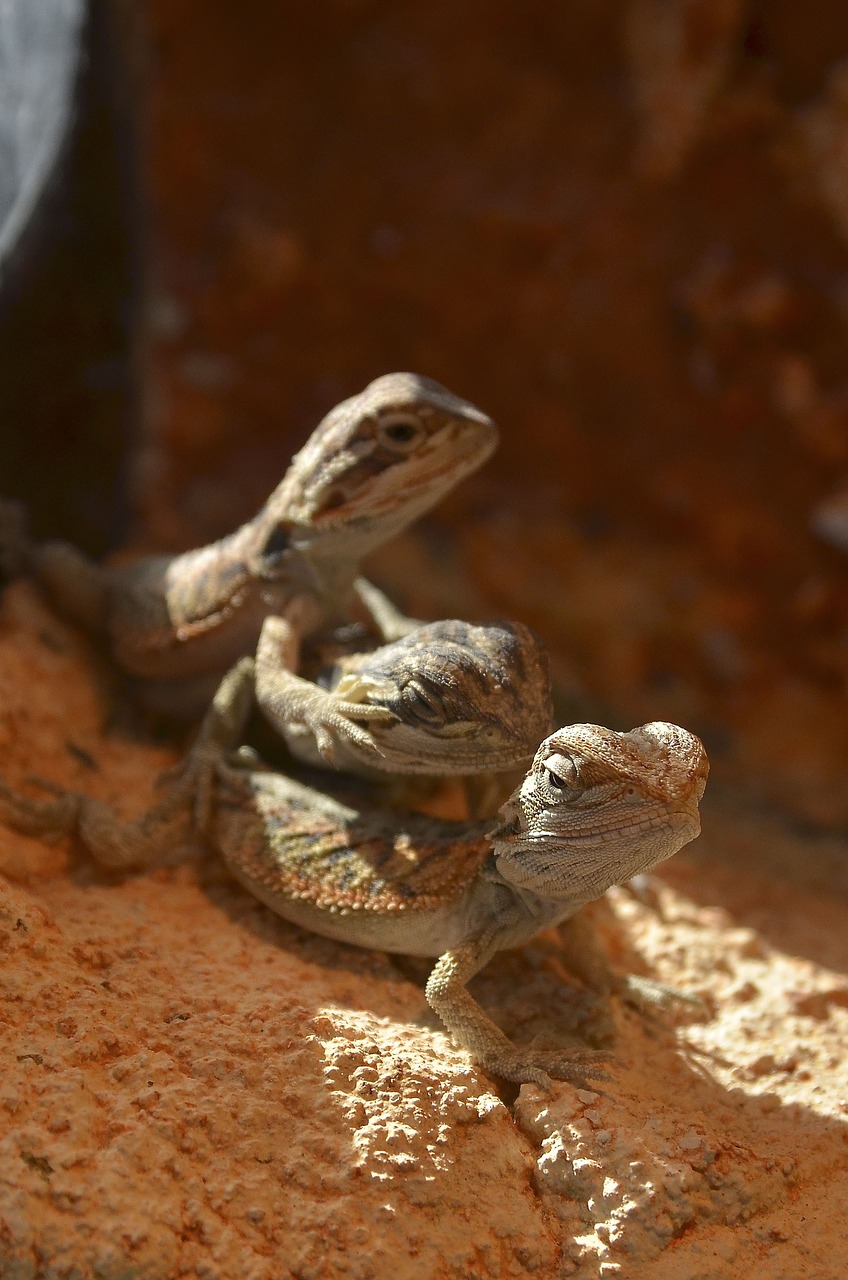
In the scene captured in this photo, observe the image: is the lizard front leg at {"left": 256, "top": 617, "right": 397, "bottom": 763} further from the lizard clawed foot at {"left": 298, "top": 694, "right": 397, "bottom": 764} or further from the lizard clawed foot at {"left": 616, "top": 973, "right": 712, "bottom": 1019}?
the lizard clawed foot at {"left": 616, "top": 973, "right": 712, "bottom": 1019}

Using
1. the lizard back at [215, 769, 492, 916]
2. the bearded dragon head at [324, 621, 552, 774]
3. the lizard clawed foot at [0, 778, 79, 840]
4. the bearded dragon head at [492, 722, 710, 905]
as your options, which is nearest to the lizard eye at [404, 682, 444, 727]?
the bearded dragon head at [324, 621, 552, 774]

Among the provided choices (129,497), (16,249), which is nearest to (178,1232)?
(16,249)

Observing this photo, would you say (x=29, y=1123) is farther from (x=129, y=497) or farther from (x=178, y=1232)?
(x=129, y=497)

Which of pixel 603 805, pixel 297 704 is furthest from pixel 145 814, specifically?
pixel 603 805

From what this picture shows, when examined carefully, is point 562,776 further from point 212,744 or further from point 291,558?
point 291,558

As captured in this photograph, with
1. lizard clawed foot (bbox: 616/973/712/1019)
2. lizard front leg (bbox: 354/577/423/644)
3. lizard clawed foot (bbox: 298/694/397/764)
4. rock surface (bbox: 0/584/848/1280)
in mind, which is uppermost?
lizard clawed foot (bbox: 298/694/397/764)
